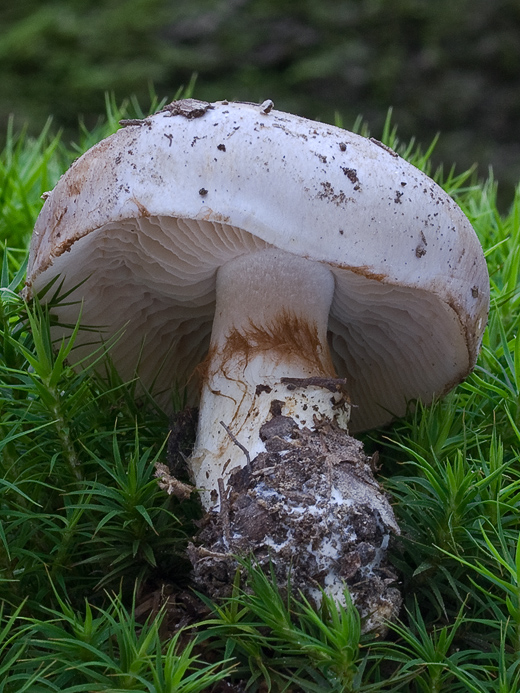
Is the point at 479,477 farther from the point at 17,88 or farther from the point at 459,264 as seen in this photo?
the point at 17,88

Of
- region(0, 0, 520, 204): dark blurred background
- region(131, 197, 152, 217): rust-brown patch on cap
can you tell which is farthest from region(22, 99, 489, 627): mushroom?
region(0, 0, 520, 204): dark blurred background

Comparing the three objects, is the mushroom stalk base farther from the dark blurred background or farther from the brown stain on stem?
the dark blurred background

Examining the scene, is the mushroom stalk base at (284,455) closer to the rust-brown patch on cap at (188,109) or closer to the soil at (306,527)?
the soil at (306,527)

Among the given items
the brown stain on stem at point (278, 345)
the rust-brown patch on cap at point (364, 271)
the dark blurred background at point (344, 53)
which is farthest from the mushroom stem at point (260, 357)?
the dark blurred background at point (344, 53)

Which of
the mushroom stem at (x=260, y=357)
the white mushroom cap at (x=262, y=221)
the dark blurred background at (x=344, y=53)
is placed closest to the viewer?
the white mushroom cap at (x=262, y=221)

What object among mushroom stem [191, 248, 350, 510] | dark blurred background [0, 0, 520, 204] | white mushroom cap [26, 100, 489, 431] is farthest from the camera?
dark blurred background [0, 0, 520, 204]

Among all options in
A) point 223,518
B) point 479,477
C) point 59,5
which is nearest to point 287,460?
point 223,518
